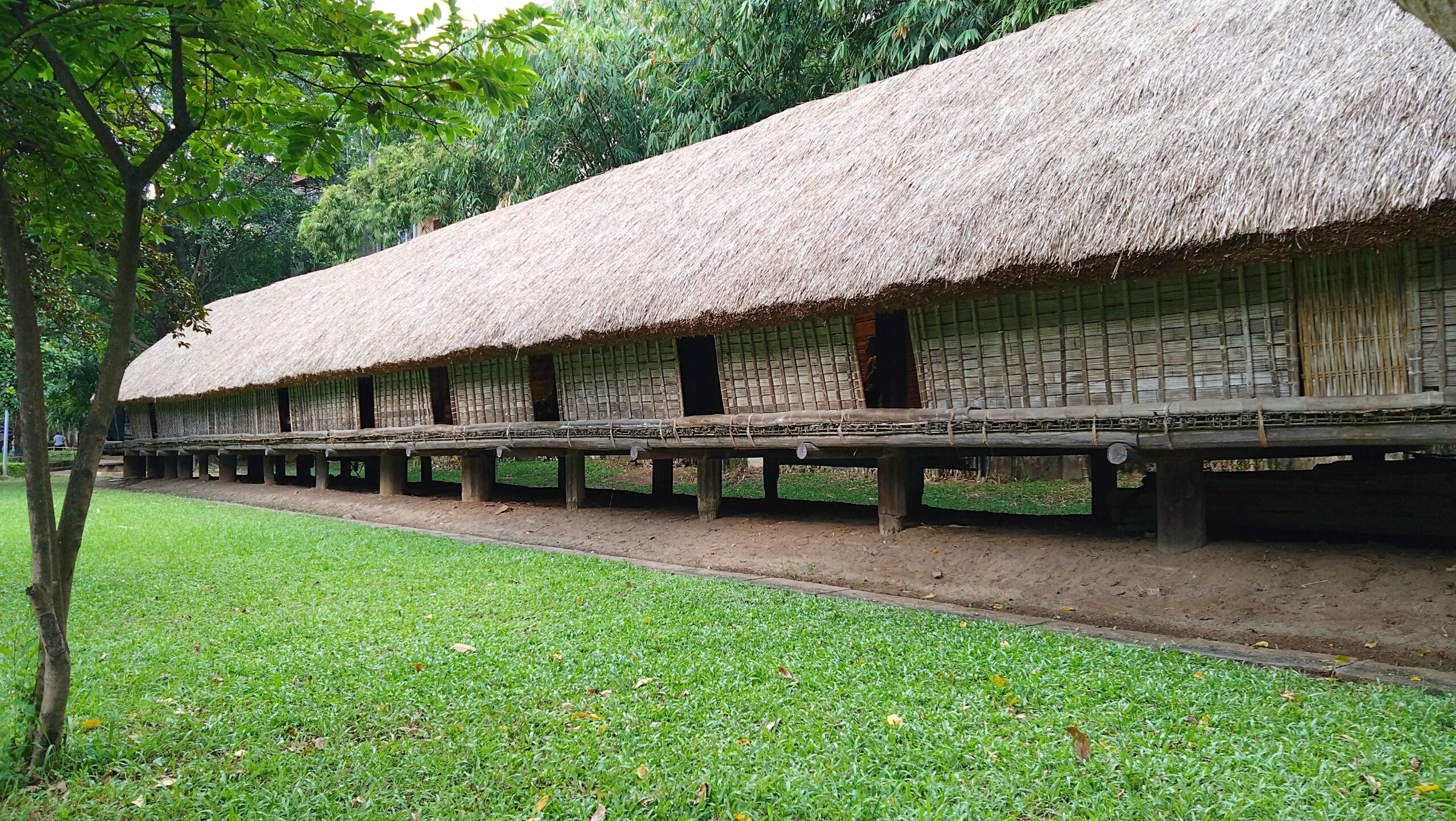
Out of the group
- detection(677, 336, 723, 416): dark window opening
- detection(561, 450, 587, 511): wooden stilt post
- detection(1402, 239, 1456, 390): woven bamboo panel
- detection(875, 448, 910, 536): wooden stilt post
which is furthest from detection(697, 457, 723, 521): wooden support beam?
detection(1402, 239, 1456, 390): woven bamboo panel

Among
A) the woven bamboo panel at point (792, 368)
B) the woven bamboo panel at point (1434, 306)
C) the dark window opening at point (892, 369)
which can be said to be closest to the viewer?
the woven bamboo panel at point (1434, 306)

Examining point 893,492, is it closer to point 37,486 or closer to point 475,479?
point 37,486

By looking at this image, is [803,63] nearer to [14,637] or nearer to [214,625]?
[214,625]

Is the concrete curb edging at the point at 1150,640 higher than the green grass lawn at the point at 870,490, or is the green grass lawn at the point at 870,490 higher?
the concrete curb edging at the point at 1150,640

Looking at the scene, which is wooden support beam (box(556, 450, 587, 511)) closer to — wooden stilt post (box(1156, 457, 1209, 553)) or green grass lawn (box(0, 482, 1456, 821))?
green grass lawn (box(0, 482, 1456, 821))

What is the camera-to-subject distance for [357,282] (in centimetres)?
1716

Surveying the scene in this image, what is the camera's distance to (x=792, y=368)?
29.5 feet

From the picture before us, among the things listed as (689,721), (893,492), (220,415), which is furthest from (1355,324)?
(220,415)

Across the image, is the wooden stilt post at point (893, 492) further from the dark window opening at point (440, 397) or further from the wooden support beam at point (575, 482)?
the dark window opening at point (440, 397)

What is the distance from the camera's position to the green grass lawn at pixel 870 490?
13.4 meters

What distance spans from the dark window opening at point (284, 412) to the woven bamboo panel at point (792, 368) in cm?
1177

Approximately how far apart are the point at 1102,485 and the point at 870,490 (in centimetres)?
708

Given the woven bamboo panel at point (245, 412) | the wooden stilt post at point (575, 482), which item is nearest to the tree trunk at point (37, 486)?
the wooden stilt post at point (575, 482)

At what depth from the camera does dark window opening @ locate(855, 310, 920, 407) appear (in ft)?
32.2
